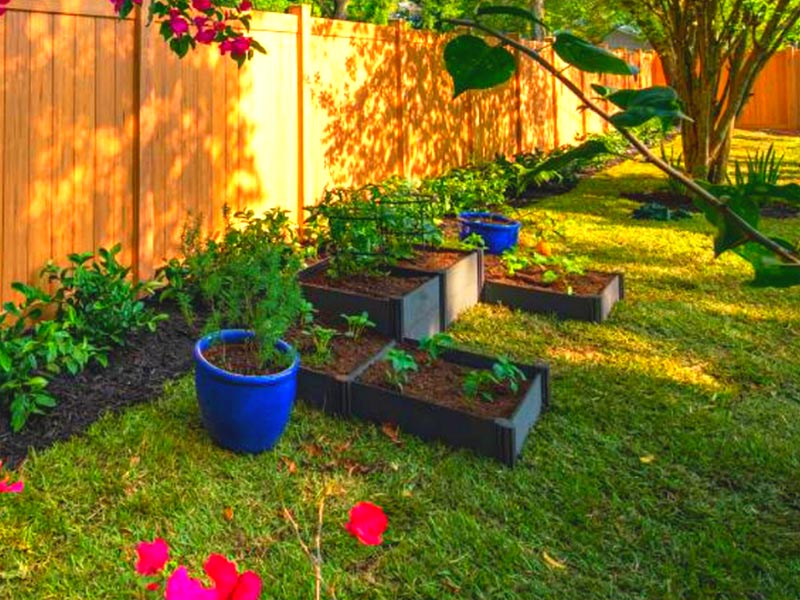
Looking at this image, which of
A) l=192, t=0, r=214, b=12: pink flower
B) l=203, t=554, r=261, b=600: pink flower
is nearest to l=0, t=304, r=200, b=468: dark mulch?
l=192, t=0, r=214, b=12: pink flower

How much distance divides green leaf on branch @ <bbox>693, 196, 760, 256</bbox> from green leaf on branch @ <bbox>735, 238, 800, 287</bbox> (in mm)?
31

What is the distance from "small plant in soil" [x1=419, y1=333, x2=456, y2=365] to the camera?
3.14 metres

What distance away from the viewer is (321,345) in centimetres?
314

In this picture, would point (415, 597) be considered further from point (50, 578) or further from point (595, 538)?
point (50, 578)

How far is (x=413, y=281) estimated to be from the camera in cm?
395

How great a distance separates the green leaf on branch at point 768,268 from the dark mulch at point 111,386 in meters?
2.51

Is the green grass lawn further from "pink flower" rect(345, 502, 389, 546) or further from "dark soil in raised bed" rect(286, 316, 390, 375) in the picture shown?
"pink flower" rect(345, 502, 389, 546)

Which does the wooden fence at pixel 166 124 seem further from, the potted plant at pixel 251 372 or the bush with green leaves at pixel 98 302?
the potted plant at pixel 251 372

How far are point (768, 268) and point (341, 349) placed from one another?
278cm

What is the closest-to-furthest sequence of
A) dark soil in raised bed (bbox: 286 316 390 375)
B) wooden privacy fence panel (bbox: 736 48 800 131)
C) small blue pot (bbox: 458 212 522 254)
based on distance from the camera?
dark soil in raised bed (bbox: 286 316 390 375), small blue pot (bbox: 458 212 522 254), wooden privacy fence panel (bbox: 736 48 800 131)

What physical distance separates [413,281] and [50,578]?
7.96ft

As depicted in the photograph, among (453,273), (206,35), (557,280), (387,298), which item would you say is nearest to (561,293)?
(557,280)

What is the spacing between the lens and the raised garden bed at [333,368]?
290 cm

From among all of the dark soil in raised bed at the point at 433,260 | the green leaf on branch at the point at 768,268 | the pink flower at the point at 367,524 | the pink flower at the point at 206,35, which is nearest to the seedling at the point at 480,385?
the dark soil in raised bed at the point at 433,260
